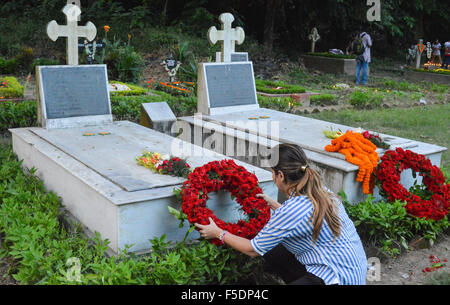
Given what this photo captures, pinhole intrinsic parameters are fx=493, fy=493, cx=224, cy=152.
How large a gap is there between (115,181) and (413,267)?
2.56m

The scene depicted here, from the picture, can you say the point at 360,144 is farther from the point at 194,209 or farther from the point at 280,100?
the point at 280,100

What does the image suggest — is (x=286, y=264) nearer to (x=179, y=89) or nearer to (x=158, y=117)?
(x=158, y=117)

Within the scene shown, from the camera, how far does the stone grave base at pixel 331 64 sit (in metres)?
18.3

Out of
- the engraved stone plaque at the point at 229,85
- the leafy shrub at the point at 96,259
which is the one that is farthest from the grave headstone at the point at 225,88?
the leafy shrub at the point at 96,259

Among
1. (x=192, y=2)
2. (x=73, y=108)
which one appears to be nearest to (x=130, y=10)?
(x=192, y=2)

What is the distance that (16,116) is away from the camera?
24.8ft

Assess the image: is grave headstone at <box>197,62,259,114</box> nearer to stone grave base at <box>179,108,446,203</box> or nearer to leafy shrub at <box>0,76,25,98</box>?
stone grave base at <box>179,108,446,203</box>

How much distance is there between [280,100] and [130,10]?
11.8 m

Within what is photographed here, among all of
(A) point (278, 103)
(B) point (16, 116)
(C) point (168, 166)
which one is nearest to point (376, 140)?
(C) point (168, 166)

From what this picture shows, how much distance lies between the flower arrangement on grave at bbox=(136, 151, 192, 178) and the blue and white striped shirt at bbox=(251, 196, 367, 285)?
1.50 m

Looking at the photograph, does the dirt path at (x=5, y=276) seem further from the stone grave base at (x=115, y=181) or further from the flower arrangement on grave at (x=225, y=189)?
the flower arrangement on grave at (x=225, y=189)

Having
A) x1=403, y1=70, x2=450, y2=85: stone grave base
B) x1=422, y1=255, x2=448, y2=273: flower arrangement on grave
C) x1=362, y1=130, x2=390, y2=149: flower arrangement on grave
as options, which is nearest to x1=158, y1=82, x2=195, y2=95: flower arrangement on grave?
x1=362, y1=130, x2=390, y2=149: flower arrangement on grave

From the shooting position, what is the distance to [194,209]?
353cm

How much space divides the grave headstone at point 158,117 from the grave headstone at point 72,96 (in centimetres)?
76
